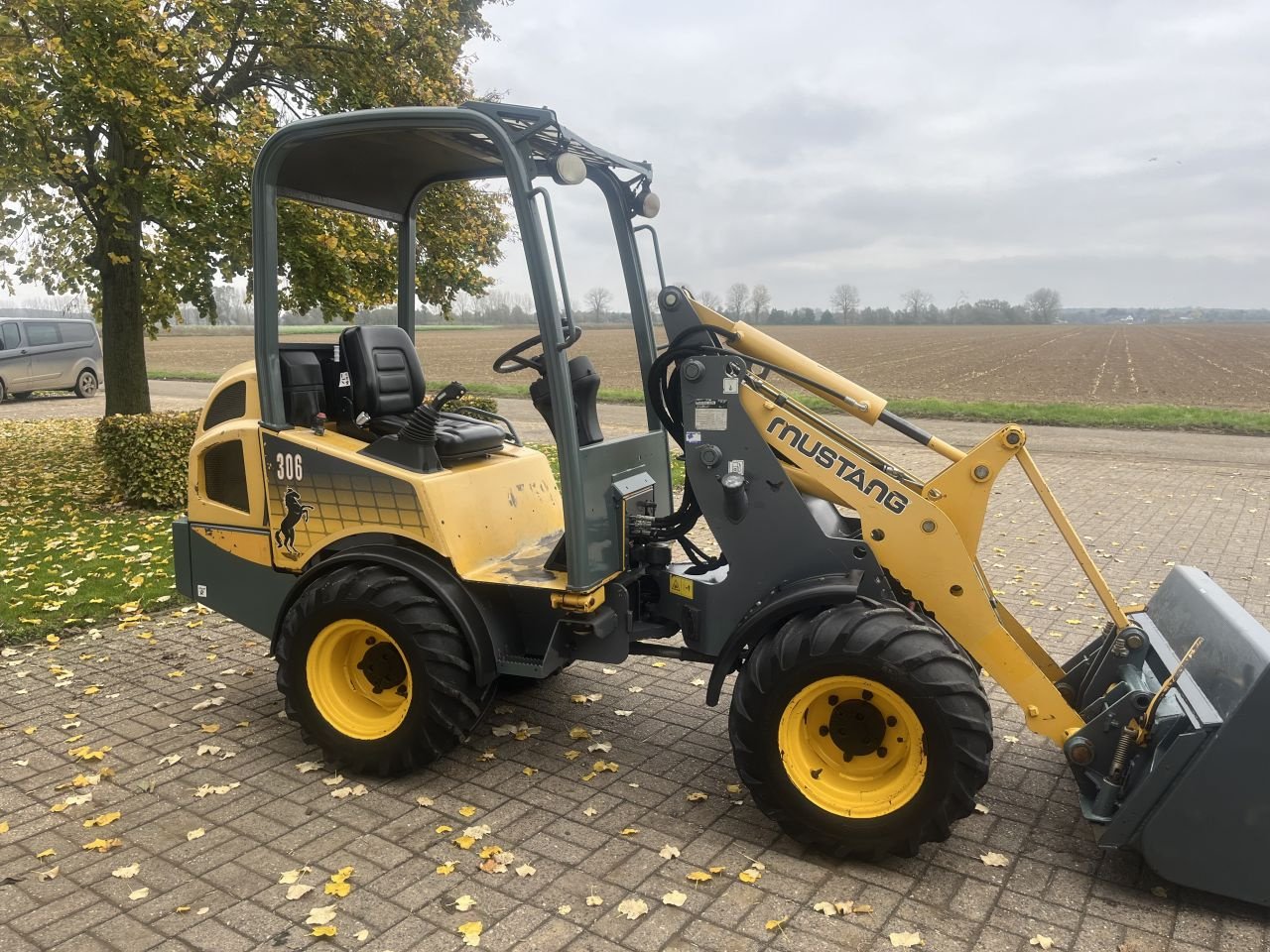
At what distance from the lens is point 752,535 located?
12.5 ft

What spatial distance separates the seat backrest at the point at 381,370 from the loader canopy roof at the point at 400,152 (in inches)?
30.4

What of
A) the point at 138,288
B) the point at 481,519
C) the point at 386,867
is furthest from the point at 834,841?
the point at 138,288

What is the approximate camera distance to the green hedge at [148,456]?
9547 millimetres

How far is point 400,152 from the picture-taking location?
4.37m

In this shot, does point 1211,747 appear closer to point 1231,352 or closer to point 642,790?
point 642,790

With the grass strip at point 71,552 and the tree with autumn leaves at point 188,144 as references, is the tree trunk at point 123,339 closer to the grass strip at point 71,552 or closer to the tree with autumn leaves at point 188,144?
the tree with autumn leaves at point 188,144

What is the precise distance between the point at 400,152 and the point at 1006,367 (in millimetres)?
40446

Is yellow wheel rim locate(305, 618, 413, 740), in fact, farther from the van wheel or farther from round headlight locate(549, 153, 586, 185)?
the van wheel

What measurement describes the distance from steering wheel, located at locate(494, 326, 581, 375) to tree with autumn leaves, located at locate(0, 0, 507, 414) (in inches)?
234

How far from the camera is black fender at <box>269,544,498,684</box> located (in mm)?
3953

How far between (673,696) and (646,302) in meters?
2.15

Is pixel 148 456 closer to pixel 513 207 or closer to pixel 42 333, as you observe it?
pixel 513 207

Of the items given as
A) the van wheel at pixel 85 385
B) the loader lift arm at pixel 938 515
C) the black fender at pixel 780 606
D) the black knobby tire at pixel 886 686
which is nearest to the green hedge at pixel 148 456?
the black fender at pixel 780 606

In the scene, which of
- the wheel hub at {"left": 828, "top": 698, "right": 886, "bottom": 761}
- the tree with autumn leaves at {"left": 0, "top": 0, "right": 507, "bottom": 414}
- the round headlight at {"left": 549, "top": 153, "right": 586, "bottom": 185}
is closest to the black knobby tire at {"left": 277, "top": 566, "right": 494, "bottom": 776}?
the wheel hub at {"left": 828, "top": 698, "right": 886, "bottom": 761}
